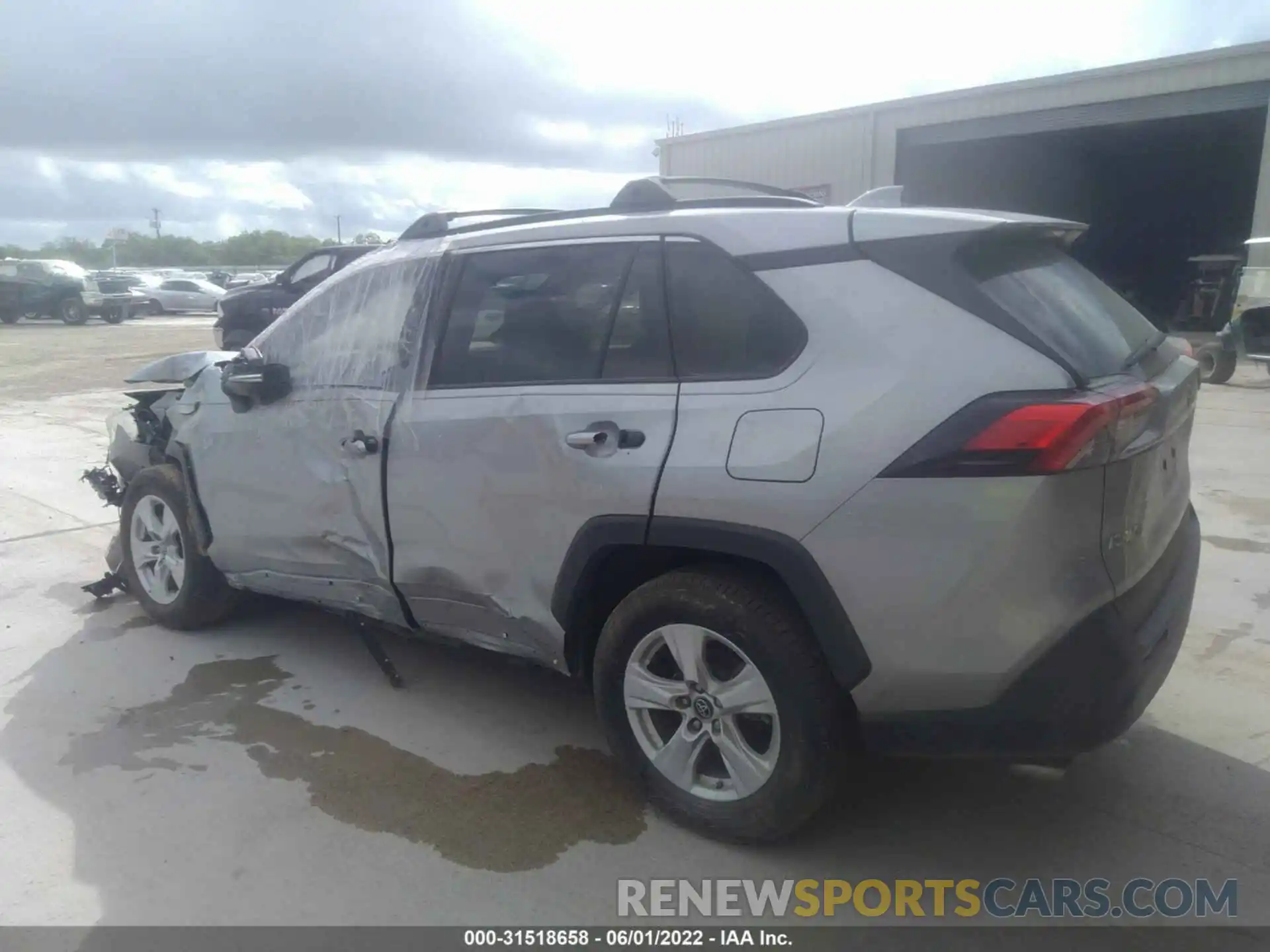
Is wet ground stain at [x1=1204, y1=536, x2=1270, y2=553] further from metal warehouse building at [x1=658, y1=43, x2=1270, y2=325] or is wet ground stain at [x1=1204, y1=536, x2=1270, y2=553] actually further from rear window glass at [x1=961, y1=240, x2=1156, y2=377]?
metal warehouse building at [x1=658, y1=43, x2=1270, y2=325]

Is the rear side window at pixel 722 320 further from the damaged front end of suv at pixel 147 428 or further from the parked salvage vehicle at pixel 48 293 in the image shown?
the parked salvage vehicle at pixel 48 293

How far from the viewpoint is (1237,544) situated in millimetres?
5781

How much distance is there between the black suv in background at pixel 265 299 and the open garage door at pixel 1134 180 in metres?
11.3

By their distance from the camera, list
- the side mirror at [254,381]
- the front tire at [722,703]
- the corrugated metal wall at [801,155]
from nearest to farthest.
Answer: the front tire at [722,703], the side mirror at [254,381], the corrugated metal wall at [801,155]

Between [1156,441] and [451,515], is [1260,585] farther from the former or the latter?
[451,515]

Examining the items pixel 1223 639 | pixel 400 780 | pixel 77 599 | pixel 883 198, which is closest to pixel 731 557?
pixel 400 780

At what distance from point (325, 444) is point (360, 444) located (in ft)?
0.79

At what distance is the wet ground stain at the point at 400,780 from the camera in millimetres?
3139

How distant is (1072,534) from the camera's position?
2.48m

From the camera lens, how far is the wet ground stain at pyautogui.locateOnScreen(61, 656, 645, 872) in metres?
3.14

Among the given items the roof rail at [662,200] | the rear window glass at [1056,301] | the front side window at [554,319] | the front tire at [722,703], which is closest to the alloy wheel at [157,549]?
the front side window at [554,319]

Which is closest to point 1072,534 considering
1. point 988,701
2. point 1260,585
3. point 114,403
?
point 988,701

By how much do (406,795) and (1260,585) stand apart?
4.18 m

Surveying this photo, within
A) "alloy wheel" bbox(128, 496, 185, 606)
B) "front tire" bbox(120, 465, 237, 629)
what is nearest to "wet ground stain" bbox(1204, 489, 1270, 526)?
"front tire" bbox(120, 465, 237, 629)
